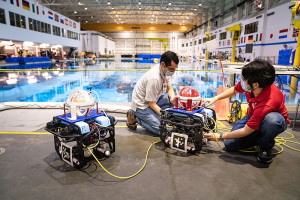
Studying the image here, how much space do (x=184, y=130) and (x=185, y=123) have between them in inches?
6.3

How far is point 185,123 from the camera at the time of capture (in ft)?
7.03

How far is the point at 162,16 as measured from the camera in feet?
120

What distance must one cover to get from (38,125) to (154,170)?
2.15m

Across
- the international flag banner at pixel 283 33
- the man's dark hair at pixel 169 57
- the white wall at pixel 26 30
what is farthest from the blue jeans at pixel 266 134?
the white wall at pixel 26 30

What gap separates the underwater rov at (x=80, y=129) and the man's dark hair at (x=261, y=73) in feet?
4.78

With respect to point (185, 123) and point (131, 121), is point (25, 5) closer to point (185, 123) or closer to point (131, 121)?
point (131, 121)

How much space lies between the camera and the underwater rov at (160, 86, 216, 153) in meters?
2.15

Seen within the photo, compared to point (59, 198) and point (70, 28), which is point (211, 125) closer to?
point (59, 198)

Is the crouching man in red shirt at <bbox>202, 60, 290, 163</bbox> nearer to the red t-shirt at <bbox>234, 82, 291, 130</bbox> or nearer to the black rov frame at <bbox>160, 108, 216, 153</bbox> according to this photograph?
the red t-shirt at <bbox>234, 82, 291, 130</bbox>

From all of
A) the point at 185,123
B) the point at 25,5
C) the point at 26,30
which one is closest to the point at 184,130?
the point at 185,123

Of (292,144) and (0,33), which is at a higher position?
(0,33)

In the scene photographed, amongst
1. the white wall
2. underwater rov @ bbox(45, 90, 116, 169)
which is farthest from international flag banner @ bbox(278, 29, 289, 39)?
the white wall

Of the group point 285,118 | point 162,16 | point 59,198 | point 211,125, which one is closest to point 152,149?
point 211,125

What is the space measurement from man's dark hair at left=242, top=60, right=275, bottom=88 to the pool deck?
33.5 inches
